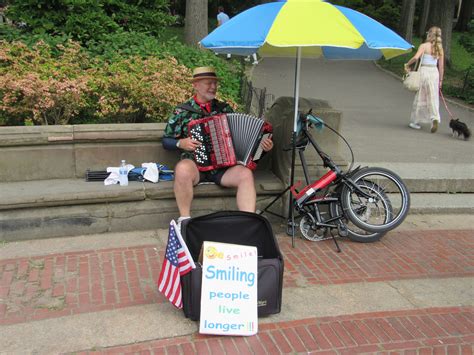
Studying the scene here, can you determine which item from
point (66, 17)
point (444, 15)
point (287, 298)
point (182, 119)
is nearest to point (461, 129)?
point (182, 119)

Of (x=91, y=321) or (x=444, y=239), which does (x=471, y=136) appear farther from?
(x=91, y=321)

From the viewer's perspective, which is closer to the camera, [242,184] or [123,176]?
[242,184]

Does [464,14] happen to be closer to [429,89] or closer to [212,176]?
[429,89]

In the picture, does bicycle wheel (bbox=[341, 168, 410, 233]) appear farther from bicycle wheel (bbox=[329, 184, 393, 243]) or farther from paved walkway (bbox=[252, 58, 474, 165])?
paved walkway (bbox=[252, 58, 474, 165])

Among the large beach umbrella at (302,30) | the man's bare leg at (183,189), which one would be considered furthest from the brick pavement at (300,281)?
the large beach umbrella at (302,30)

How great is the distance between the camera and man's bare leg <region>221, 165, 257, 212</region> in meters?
4.69

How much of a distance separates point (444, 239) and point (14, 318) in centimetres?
397

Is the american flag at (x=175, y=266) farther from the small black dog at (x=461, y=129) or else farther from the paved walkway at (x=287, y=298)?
the small black dog at (x=461, y=129)

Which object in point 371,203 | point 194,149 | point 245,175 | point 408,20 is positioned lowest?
point 371,203

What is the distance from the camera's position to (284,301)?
3.76m

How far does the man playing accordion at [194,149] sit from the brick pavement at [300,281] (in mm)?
572

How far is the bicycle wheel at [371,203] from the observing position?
15.7 feet

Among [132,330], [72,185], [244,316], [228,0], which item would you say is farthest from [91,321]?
[228,0]

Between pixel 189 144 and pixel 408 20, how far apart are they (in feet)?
66.0
